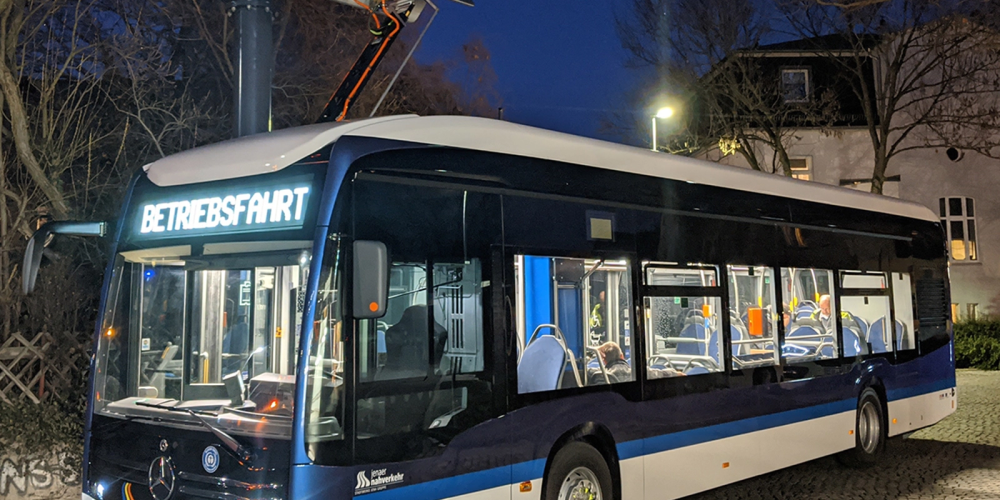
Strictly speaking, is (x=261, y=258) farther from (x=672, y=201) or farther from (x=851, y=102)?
(x=851, y=102)

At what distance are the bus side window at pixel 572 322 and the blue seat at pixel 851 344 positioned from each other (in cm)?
401

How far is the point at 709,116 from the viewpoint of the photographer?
25969mm

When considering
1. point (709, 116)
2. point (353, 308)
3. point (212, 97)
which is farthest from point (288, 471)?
point (709, 116)

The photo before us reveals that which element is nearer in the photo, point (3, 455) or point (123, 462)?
point (123, 462)

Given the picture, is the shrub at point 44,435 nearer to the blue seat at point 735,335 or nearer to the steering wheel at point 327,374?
the steering wheel at point 327,374

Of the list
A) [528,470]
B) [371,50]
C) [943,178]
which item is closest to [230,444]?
[528,470]

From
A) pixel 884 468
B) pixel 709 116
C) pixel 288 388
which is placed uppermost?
pixel 709 116

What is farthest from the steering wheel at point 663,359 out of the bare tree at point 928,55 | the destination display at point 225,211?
the bare tree at point 928,55

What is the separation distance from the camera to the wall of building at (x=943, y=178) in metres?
28.3

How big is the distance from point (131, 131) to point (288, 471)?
12.8m

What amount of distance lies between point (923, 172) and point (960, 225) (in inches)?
79.2

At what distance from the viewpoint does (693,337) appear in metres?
7.97

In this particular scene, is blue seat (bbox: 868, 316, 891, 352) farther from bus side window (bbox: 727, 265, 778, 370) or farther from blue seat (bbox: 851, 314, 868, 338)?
bus side window (bbox: 727, 265, 778, 370)

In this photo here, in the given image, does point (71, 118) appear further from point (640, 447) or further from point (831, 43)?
point (831, 43)
